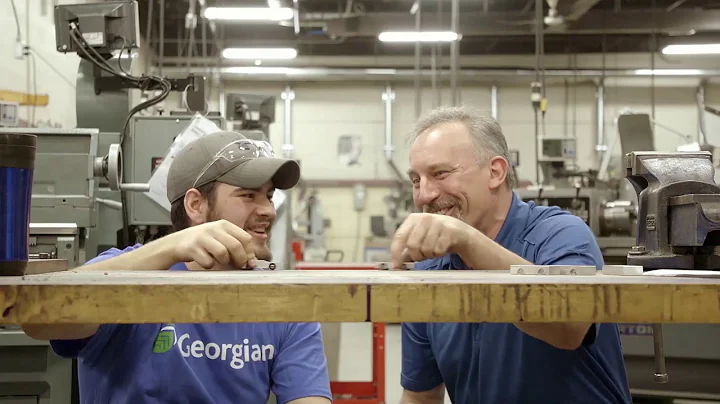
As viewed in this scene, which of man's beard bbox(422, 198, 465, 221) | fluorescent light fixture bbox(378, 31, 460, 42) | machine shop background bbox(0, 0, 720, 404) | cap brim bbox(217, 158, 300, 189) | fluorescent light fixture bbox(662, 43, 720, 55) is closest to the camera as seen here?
cap brim bbox(217, 158, 300, 189)

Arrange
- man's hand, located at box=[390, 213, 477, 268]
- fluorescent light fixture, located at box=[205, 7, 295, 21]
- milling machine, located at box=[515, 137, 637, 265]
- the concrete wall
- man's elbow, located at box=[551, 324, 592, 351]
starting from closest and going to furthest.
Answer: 1. man's elbow, located at box=[551, 324, 592, 351]
2. man's hand, located at box=[390, 213, 477, 268]
3. the concrete wall
4. milling machine, located at box=[515, 137, 637, 265]
5. fluorescent light fixture, located at box=[205, 7, 295, 21]

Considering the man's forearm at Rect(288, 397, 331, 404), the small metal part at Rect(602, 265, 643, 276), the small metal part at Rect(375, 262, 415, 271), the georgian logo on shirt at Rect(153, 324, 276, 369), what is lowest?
the man's forearm at Rect(288, 397, 331, 404)

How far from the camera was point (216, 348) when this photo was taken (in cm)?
130

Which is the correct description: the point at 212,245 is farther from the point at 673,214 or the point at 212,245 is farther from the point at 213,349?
the point at 673,214

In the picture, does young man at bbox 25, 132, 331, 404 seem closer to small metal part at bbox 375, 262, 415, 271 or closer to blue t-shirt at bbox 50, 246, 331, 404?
blue t-shirt at bbox 50, 246, 331, 404

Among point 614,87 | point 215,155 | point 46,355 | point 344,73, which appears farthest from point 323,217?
point 215,155

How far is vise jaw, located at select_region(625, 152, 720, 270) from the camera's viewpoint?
117 centimetres

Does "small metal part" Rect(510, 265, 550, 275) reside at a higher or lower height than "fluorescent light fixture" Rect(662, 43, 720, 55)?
lower

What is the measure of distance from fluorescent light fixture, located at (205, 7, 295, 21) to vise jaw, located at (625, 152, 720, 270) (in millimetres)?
4823

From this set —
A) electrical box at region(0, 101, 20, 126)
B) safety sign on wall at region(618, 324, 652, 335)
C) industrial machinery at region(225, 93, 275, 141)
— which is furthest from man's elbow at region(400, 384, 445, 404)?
industrial machinery at region(225, 93, 275, 141)

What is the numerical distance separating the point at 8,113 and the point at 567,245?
243cm

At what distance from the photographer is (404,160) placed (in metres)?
9.05

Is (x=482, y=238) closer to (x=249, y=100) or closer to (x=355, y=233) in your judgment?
(x=249, y=100)

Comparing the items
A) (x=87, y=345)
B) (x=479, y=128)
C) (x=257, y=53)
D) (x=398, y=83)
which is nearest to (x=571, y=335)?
(x=479, y=128)
